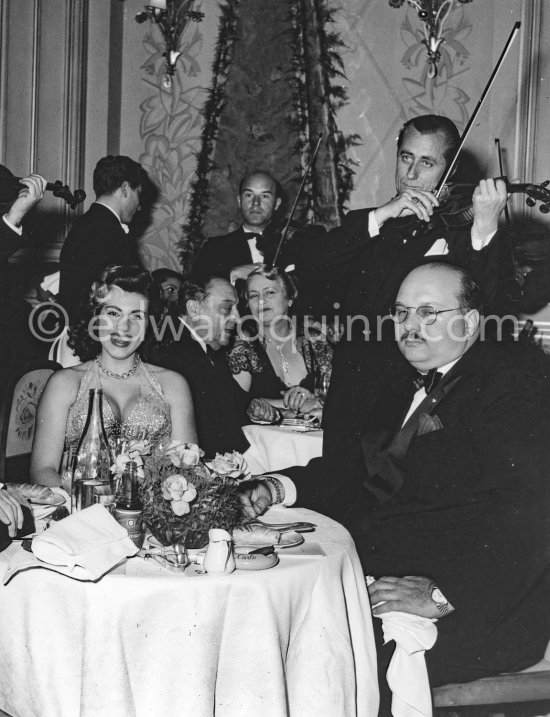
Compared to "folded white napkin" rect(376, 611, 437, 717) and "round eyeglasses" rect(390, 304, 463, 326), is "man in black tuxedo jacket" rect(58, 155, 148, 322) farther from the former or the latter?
"folded white napkin" rect(376, 611, 437, 717)

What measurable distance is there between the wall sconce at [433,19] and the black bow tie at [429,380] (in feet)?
11.7

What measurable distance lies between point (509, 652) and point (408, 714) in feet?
0.93

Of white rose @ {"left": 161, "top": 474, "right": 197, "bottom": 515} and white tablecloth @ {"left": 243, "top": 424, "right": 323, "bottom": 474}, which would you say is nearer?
white rose @ {"left": 161, "top": 474, "right": 197, "bottom": 515}

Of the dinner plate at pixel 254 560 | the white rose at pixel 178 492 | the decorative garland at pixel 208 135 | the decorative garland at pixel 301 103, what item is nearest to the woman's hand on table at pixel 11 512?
the white rose at pixel 178 492

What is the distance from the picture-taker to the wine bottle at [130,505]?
1796 mm

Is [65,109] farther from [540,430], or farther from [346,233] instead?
[540,430]

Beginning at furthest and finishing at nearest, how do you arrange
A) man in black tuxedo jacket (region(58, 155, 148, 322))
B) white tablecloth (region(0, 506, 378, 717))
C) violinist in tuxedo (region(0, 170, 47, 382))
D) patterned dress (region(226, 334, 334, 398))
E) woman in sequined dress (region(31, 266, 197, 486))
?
man in black tuxedo jacket (region(58, 155, 148, 322)) → patterned dress (region(226, 334, 334, 398)) → violinist in tuxedo (region(0, 170, 47, 382)) → woman in sequined dress (region(31, 266, 197, 486)) → white tablecloth (region(0, 506, 378, 717))

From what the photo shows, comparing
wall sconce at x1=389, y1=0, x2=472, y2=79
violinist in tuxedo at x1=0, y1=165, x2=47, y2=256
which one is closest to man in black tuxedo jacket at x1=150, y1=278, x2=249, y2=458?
violinist in tuxedo at x1=0, y1=165, x2=47, y2=256

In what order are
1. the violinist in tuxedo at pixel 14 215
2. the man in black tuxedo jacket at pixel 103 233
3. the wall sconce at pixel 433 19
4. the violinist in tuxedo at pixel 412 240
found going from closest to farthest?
the violinist in tuxedo at pixel 412 240 < the violinist in tuxedo at pixel 14 215 < the man in black tuxedo jacket at pixel 103 233 < the wall sconce at pixel 433 19

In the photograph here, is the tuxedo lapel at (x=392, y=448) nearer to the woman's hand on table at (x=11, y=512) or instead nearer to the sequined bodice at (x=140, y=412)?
the sequined bodice at (x=140, y=412)

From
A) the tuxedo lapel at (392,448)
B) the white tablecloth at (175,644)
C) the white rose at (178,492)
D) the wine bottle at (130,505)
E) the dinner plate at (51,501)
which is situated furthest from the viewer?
the tuxedo lapel at (392,448)

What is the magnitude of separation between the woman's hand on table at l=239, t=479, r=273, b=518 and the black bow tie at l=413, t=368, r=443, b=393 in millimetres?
510

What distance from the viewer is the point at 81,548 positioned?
165cm

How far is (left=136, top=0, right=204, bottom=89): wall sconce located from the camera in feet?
18.4
